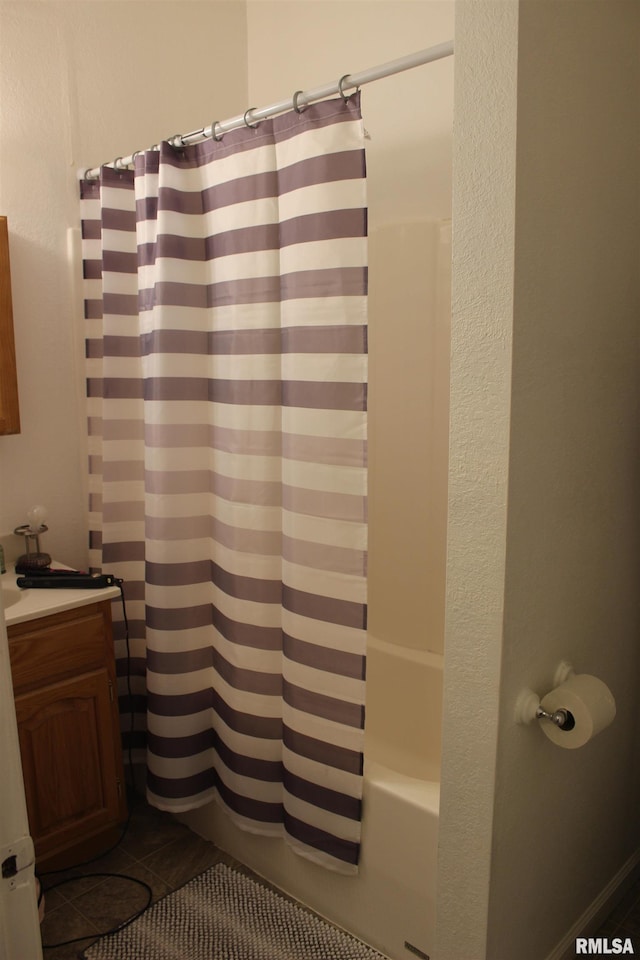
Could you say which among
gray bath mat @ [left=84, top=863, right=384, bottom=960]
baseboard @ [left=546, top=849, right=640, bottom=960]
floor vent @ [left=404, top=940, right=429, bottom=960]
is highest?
baseboard @ [left=546, top=849, right=640, bottom=960]

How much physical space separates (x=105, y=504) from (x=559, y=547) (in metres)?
1.46

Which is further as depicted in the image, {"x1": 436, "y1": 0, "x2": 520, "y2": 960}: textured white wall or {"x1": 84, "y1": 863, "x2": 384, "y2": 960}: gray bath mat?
{"x1": 84, "y1": 863, "x2": 384, "y2": 960}: gray bath mat

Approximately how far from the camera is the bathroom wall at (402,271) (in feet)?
7.46

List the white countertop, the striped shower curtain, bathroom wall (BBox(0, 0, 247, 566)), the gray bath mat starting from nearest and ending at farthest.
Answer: the striped shower curtain → the gray bath mat → the white countertop → bathroom wall (BBox(0, 0, 247, 566))

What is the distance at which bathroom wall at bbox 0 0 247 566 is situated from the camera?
217 centimetres

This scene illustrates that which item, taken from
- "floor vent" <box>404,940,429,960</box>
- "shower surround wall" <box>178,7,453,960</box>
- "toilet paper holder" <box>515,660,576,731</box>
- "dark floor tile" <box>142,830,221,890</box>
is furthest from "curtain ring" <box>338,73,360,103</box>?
"dark floor tile" <box>142,830,221,890</box>

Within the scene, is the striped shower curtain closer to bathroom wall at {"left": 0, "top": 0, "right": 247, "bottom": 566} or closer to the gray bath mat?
bathroom wall at {"left": 0, "top": 0, "right": 247, "bottom": 566}

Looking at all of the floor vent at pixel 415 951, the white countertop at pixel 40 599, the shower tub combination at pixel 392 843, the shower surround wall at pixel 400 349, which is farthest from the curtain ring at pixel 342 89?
the floor vent at pixel 415 951

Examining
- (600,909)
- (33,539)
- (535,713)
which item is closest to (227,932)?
(600,909)

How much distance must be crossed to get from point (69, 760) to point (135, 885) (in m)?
0.41

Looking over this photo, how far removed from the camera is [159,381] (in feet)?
6.54

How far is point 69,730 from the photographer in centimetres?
208

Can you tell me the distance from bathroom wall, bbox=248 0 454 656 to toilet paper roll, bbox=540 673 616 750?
3.29ft

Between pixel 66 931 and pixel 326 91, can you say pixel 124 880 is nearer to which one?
pixel 66 931
